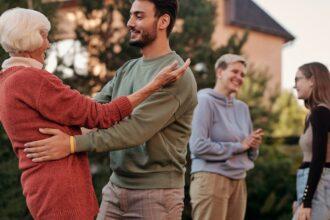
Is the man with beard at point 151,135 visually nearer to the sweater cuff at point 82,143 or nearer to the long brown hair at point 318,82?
the sweater cuff at point 82,143

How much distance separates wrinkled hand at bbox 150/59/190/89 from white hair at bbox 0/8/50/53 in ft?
1.96

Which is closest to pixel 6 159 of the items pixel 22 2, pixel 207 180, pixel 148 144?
pixel 22 2

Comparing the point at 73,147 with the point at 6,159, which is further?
the point at 6,159

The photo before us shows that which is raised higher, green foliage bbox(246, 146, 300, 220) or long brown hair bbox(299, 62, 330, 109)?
long brown hair bbox(299, 62, 330, 109)

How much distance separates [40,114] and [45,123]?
0.16 ft

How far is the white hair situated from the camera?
127 inches

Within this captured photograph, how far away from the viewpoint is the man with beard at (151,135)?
3551 millimetres

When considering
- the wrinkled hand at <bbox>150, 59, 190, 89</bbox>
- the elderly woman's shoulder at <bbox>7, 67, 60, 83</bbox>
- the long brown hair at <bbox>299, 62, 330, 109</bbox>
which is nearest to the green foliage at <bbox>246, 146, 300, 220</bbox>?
the long brown hair at <bbox>299, 62, 330, 109</bbox>

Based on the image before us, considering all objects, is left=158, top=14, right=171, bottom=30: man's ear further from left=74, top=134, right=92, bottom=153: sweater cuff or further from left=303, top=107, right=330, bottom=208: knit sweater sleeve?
left=303, top=107, right=330, bottom=208: knit sweater sleeve

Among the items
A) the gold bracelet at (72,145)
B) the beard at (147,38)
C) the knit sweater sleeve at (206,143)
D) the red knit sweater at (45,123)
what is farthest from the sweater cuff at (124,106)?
the knit sweater sleeve at (206,143)

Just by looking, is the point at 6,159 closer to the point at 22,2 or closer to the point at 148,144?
the point at 22,2

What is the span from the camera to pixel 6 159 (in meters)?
6.93

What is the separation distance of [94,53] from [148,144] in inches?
301

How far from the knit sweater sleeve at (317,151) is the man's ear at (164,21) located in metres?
1.36
